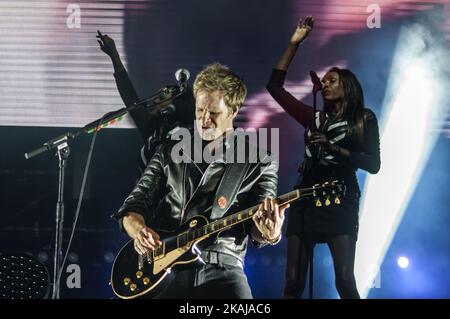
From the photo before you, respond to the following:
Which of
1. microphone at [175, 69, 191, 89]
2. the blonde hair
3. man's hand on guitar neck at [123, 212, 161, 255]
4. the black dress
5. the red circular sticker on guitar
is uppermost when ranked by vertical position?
microphone at [175, 69, 191, 89]

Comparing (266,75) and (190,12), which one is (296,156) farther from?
(190,12)

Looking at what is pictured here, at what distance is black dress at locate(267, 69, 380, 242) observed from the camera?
4.87 metres

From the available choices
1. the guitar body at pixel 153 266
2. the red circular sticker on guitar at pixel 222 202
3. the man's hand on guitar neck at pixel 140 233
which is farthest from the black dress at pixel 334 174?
the man's hand on guitar neck at pixel 140 233

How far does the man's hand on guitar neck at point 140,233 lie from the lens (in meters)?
4.14

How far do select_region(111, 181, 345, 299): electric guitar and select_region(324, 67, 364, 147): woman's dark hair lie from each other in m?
0.81

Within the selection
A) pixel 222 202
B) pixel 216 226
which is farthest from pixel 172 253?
pixel 222 202

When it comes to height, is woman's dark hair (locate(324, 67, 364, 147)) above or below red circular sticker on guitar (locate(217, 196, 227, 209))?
above

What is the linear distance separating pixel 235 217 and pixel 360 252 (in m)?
1.79

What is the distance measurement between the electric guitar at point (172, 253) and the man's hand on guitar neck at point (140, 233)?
3.4 inches

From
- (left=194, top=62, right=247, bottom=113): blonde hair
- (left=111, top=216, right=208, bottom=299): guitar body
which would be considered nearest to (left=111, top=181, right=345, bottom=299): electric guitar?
(left=111, top=216, right=208, bottom=299): guitar body

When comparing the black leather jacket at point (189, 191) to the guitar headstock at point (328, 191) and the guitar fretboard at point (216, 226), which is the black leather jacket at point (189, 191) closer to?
the guitar fretboard at point (216, 226)

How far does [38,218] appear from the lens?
228 inches

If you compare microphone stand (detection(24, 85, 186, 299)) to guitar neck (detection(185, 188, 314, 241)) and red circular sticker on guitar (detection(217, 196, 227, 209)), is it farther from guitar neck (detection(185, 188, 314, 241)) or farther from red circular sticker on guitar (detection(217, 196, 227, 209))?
guitar neck (detection(185, 188, 314, 241))
